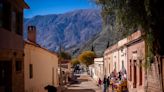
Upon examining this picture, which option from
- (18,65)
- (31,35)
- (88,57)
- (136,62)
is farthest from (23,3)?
(88,57)

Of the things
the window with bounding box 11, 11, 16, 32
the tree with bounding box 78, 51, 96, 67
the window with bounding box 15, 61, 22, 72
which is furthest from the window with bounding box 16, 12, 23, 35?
the tree with bounding box 78, 51, 96, 67

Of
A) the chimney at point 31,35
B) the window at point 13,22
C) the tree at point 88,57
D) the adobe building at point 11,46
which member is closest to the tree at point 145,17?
the adobe building at point 11,46

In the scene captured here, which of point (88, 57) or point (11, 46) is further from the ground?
point (88, 57)

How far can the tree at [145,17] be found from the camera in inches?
532

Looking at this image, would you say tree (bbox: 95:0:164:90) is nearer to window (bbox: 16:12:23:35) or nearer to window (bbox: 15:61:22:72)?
window (bbox: 16:12:23:35)

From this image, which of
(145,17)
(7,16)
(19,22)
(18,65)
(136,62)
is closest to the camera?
(145,17)

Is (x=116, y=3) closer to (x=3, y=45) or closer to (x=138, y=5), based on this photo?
(x=138, y=5)

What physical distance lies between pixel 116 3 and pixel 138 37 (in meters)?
5.04

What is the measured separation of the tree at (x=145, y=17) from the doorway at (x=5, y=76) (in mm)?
5302

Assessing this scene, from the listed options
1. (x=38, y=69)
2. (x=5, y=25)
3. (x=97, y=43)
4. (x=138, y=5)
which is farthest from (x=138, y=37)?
(x=97, y=43)

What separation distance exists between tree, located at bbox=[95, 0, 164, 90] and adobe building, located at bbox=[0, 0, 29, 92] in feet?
14.6

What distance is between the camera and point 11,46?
17875 mm

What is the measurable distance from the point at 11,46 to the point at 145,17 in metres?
7.01

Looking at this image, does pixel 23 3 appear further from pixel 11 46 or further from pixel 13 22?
pixel 11 46
